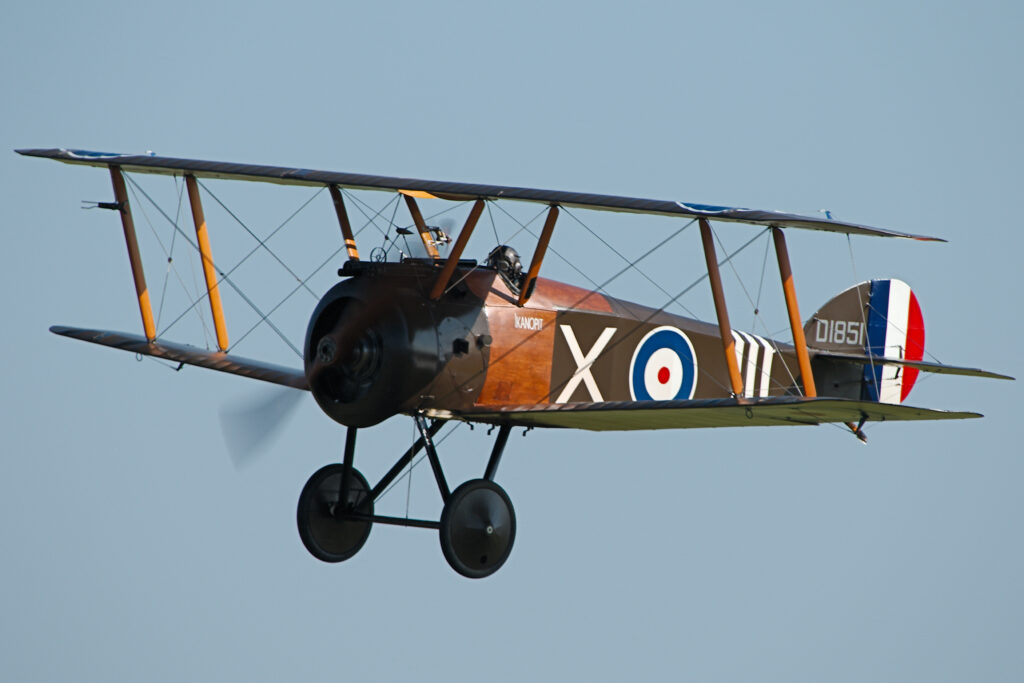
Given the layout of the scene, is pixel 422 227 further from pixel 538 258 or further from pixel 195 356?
pixel 195 356

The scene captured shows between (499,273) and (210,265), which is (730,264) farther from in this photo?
(210,265)

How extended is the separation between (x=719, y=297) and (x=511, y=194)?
6.08ft

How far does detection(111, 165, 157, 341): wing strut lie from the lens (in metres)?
15.0

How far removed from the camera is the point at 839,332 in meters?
18.3

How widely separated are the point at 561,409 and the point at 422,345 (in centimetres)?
127

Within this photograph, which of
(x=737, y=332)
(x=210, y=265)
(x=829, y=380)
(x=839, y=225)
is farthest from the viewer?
(x=829, y=380)

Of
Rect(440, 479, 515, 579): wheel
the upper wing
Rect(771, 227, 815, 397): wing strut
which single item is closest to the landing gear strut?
Rect(440, 479, 515, 579): wheel

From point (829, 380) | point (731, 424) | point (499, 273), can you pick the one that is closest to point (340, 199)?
point (499, 273)

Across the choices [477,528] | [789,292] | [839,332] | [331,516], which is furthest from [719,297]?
[839,332]

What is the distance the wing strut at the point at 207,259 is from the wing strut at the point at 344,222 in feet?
4.71

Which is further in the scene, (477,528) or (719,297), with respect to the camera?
(477,528)

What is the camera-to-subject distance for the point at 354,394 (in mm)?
13203

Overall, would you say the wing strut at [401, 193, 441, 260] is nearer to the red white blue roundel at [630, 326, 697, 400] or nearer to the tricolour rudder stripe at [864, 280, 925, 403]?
the red white blue roundel at [630, 326, 697, 400]

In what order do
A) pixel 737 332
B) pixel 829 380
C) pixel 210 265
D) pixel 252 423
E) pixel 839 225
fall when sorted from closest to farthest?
pixel 839 225, pixel 252 423, pixel 210 265, pixel 737 332, pixel 829 380
